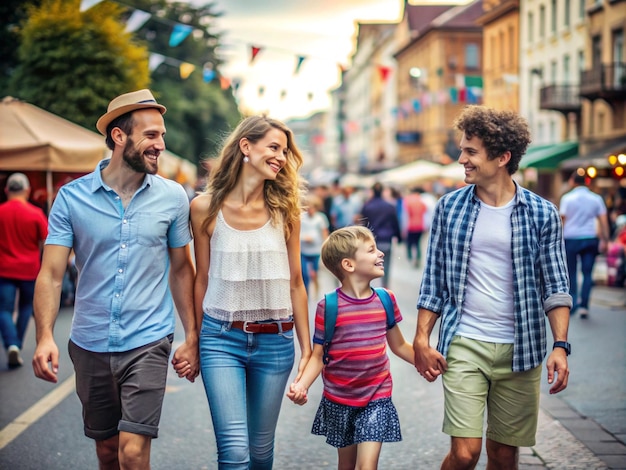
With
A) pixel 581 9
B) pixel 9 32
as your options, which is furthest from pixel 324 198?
pixel 581 9

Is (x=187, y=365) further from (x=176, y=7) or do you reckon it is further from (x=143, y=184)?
(x=176, y=7)

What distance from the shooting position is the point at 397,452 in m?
5.80

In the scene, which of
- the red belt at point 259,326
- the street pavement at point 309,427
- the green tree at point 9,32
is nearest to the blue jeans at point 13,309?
the street pavement at point 309,427

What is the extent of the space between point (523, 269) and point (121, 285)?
5.67ft

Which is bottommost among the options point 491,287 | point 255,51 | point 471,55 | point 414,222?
point 414,222

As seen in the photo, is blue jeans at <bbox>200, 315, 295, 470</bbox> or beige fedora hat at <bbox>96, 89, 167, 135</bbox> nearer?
blue jeans at <bbox>200, 315, 295, 470</bbox>

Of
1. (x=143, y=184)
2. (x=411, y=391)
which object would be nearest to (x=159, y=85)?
(x=411, y=391)

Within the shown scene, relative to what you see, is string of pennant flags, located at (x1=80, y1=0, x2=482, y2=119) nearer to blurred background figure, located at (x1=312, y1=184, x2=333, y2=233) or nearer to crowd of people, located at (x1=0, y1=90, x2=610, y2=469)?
blurred background figure, located at (x1=312, y1=184, x2=333, y2=233)

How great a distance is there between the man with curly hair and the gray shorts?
1.16 meters

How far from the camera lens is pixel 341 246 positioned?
4.28m

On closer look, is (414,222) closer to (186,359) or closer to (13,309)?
(13,309)

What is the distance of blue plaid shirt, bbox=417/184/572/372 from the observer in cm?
407

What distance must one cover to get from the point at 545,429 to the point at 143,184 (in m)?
3.57

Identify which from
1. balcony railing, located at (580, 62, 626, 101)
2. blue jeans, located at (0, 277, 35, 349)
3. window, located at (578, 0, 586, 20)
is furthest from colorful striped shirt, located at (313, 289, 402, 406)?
window, located at (578, 0, 586, 20)
